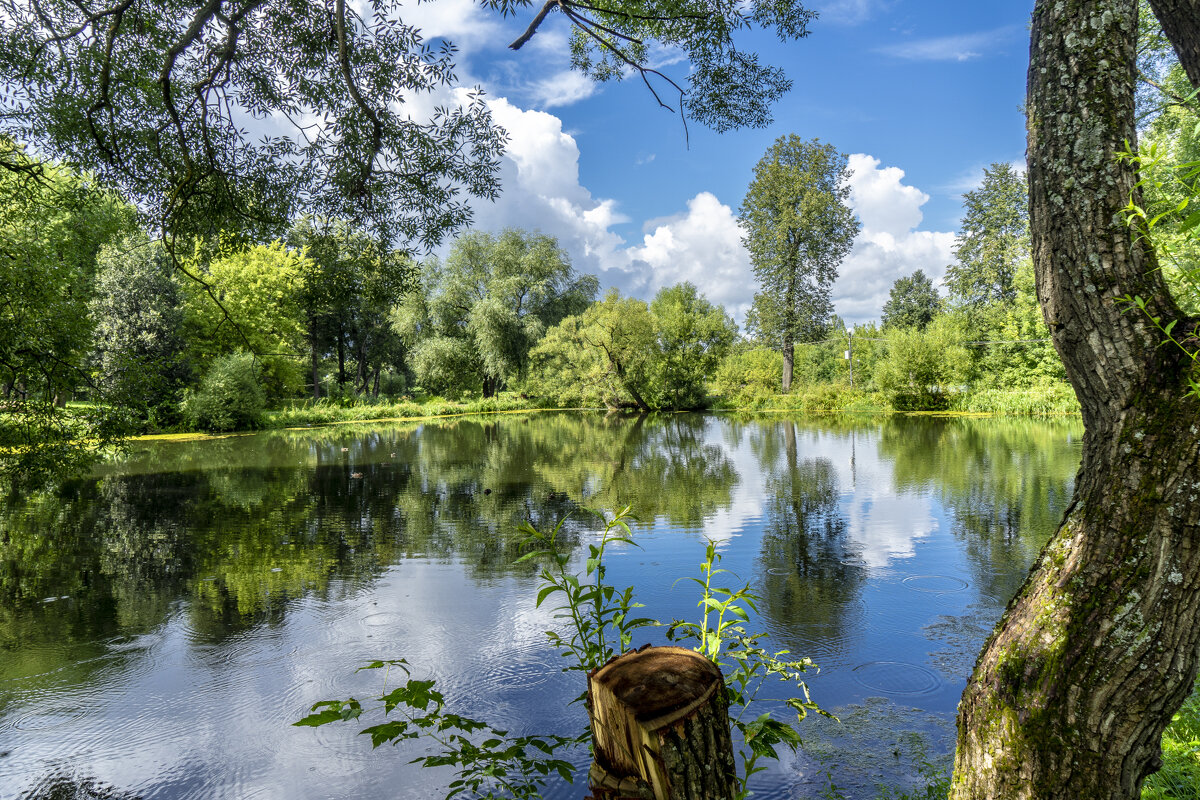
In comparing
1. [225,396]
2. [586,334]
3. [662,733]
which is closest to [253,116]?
[662,733]

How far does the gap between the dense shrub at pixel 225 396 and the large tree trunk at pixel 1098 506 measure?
28.0 m

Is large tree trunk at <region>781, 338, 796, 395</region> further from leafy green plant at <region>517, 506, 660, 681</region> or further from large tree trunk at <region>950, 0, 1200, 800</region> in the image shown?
leafy green plant at <region>517, 506, 660, 681</region>

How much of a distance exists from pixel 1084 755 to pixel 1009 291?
40313 millimetres

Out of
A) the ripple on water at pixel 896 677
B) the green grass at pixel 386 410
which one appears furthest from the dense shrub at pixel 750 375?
the ripple on water at pixel 896 677

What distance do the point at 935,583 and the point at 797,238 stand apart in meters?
32.5

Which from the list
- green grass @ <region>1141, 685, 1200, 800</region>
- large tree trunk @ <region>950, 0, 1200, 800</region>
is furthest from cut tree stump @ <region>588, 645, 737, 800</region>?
green grass @ <region>1141, 685, 1200, 800</region>

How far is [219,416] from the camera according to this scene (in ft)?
87.8

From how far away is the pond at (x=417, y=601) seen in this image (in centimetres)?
399

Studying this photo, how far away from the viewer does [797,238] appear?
1432 inches

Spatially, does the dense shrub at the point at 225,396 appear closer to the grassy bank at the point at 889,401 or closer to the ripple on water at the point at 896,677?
the grassy bank at the point at 889,401

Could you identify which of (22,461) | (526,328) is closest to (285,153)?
(22,461)

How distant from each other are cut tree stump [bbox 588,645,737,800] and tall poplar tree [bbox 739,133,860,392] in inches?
1423

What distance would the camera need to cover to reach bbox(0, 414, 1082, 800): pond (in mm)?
3992

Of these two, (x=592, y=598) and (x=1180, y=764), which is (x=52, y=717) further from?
(x=1180, y=764)
